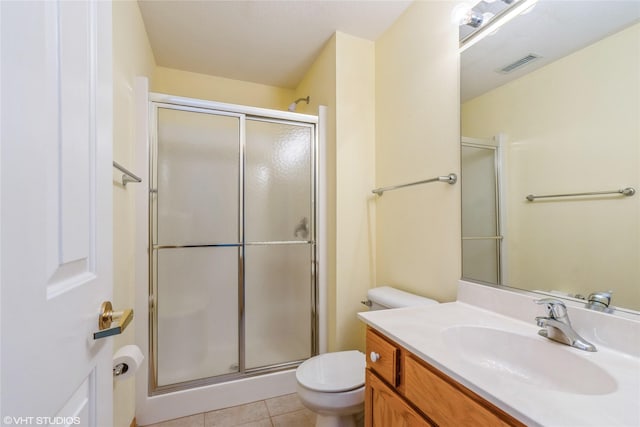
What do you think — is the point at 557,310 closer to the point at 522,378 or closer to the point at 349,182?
the point at 522,378

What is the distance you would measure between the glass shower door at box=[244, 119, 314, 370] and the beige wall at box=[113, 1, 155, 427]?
26.9 inches

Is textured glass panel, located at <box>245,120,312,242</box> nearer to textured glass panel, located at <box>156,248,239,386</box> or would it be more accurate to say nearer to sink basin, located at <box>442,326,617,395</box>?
textured glass panel, located at <box>156,248,239,386</box>

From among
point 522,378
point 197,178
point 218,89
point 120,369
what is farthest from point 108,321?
point 218,89

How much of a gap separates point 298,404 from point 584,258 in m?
1.75

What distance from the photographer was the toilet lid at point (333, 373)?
1.27m

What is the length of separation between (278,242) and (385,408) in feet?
4.27

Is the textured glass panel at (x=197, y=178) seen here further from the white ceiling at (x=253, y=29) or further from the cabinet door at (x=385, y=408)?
the cabinet door at (x=385, y=408)

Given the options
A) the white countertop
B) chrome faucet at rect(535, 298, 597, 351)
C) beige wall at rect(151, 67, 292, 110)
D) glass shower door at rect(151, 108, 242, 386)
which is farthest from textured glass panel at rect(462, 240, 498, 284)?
beige wall at rect(151, 67, 292, 110)

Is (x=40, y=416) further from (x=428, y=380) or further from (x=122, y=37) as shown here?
(x=122, y=37)

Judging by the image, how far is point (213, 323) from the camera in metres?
1.88

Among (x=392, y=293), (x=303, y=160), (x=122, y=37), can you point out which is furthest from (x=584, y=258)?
(x=122, y=37)

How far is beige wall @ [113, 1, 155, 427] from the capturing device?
4.05 feet

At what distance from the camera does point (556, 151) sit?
3.16 feet

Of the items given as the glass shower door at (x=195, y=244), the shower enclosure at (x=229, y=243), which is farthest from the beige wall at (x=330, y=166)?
the glass shower door at (x=195, y=244)
